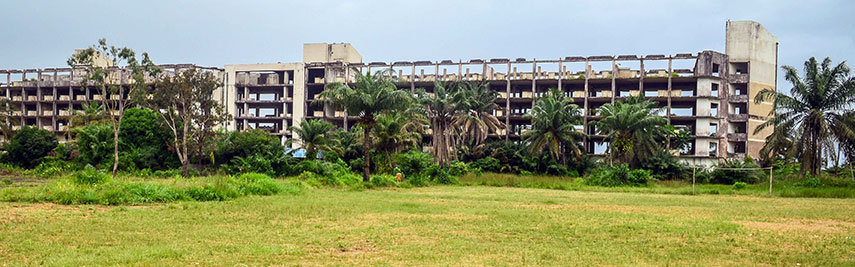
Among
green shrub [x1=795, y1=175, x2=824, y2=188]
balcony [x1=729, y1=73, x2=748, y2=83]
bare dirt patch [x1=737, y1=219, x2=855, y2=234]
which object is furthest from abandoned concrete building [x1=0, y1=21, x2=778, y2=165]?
bare dirt patch [x1=737, y1=219, x2=855, y2=234]

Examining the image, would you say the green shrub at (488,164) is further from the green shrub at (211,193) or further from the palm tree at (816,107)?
the green shrub at (211,193)

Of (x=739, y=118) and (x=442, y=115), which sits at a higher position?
(x=739, y=118)

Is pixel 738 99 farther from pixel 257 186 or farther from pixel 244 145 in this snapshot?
pixel 257 186

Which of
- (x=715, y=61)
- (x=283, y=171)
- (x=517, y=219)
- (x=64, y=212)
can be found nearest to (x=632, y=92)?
(x=715, y=61)

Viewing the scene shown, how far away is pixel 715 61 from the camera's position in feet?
227

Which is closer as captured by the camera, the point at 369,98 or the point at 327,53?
the point at 369,98

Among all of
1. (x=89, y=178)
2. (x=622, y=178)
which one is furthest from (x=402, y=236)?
(x=622, y=178)

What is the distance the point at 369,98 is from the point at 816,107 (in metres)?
25.5

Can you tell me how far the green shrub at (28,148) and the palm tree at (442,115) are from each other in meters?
33.2

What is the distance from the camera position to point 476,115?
2527 inches

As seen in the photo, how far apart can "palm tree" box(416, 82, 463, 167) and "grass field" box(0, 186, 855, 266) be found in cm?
3878

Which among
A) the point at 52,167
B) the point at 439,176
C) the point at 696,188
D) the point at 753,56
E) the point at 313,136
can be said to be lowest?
the point at 52,167

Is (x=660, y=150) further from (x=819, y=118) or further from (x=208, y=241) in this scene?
(x=208, y=241)

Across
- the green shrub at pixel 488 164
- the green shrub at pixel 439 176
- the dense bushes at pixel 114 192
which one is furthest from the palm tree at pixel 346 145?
the dense bushes at pixel 114 192
